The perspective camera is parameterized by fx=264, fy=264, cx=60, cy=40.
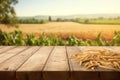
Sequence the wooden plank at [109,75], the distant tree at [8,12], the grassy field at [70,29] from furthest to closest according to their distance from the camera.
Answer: the grassy field at [70,29], the distant tree at [8,12], the wooden plank at [109,75]

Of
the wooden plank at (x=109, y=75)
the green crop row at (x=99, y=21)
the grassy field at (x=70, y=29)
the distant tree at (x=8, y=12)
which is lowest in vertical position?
the grassy field at (x=70, y=29)

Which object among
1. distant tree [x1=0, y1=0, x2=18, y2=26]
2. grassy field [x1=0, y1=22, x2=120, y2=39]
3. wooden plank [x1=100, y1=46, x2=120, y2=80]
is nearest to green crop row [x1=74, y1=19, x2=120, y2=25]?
grassy field [x1=0, y1=22, x2=120, y2=39]

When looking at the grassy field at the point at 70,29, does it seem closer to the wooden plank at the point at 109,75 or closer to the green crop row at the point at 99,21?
the green crop row at the point at 99,21

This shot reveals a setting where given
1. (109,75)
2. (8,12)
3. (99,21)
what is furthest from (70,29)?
(109,75)

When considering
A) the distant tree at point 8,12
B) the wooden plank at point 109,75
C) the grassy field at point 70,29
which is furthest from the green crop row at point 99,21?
the wooden plank at point 109,75

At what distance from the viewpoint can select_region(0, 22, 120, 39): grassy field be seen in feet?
26.5

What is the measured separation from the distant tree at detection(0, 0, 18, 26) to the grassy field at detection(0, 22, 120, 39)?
0.36 m

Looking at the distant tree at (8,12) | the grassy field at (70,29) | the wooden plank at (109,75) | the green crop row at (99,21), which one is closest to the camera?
the wooden plank at (109,75)

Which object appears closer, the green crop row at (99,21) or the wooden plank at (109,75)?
the wooden plank at (109,75)

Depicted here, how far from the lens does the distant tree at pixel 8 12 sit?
7602mm

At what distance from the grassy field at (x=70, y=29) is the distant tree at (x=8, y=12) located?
Result: 36 cm

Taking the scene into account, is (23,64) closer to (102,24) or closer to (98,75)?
(98,75)

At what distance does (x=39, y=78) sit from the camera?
1.70 metres

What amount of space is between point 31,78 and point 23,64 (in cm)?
28
